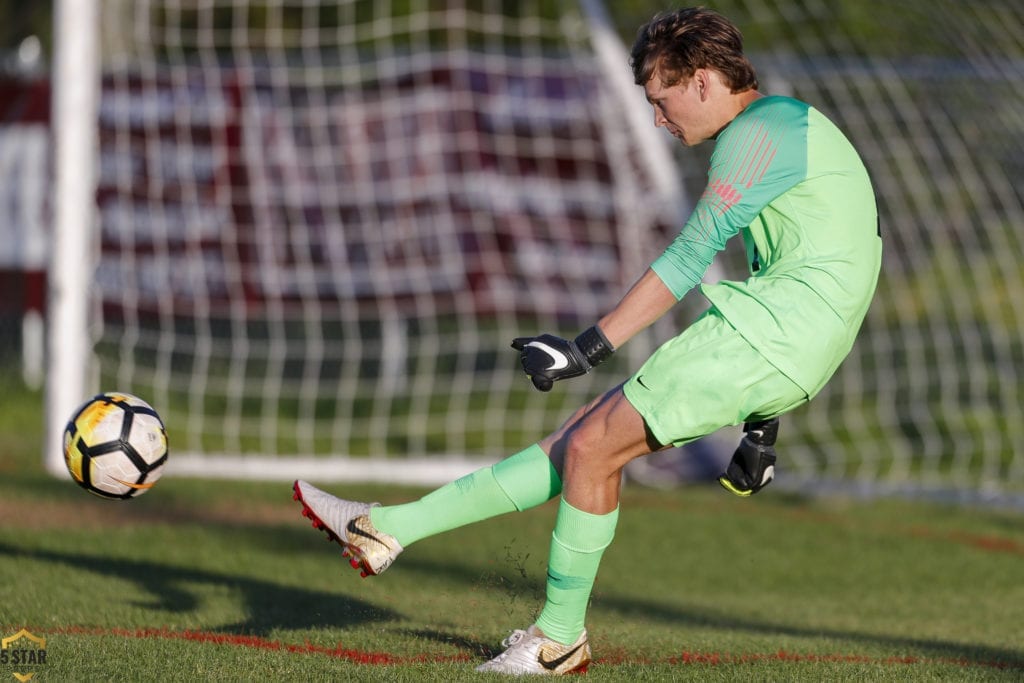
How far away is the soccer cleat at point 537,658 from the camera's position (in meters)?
4.07

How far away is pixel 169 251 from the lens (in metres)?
12.6

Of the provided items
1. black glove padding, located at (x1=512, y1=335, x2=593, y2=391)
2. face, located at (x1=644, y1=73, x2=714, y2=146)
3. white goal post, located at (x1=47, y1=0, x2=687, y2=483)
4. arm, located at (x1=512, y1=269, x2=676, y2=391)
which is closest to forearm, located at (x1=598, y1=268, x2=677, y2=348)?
arm, located at (x1=512, y1=269, x2=676, y2=391)

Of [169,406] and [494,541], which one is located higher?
[494,541]

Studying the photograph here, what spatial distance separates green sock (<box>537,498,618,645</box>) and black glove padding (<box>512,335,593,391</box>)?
45 centimetres

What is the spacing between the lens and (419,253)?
13.2 m

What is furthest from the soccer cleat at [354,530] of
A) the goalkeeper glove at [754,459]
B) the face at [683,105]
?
the face at [683,105]

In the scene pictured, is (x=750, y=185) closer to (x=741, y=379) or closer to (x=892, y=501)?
Answer: (x=741, y=379)

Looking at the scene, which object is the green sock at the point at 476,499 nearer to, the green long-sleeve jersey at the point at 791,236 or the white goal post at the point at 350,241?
the green long-sleeve jersey at the point at 791,236

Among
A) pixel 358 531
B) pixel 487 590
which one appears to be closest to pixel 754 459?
pixel 358 531

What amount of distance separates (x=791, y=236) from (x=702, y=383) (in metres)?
0.49

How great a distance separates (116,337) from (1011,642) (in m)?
9.54

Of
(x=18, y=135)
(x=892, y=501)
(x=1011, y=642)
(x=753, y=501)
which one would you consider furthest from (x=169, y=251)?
(x=1011, y=642)

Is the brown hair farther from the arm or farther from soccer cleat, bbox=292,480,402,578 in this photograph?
soccer cleat, bbox=292,480,402,578

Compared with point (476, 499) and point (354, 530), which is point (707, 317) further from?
point (354, 530)
